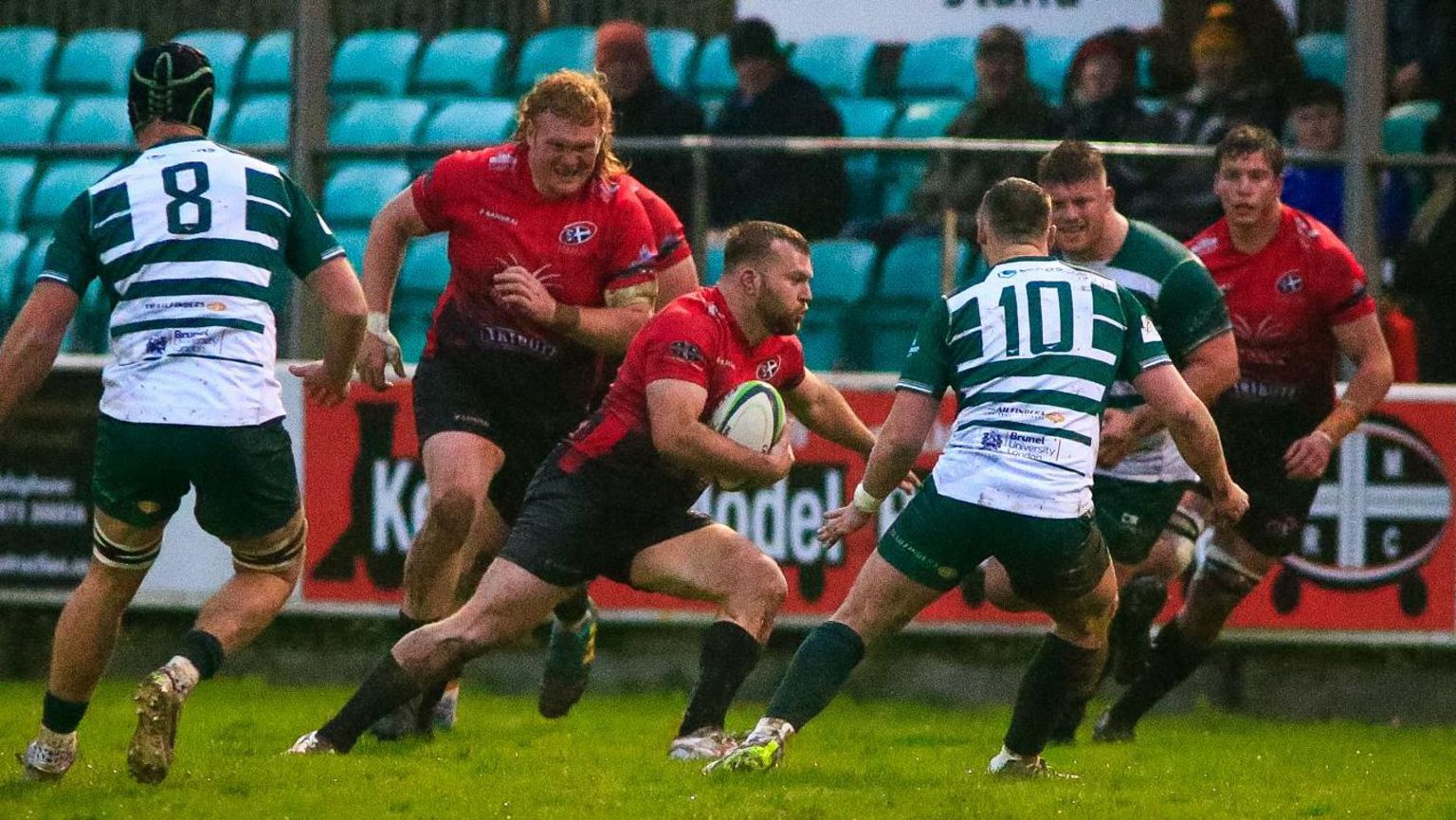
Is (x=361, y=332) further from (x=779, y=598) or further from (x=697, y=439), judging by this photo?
(x=779, y=598)

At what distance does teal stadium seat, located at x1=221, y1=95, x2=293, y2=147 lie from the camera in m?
11.2

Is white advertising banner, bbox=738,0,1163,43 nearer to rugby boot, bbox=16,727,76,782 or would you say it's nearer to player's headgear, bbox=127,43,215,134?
player's headgear, bbox=127,43,215,134

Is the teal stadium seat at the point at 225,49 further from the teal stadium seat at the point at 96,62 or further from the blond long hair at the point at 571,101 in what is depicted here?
the blond long hair at the point at 571,101

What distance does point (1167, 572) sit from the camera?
8484 millimetres

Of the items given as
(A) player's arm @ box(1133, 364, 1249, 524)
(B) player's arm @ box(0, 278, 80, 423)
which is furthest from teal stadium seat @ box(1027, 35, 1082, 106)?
(B) player's arm @ box(0, 278, 80, 423)

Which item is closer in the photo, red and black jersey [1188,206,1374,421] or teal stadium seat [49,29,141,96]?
red and black jersey [1188,206,1374,421]

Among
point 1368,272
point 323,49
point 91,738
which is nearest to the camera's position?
point 91,738

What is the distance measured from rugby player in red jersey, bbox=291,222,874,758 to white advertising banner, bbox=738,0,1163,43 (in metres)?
4.99

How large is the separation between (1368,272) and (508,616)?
16.9 ft

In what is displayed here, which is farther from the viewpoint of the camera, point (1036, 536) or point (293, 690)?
point (293, 690)

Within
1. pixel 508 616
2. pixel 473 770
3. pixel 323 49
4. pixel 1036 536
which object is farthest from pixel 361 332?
pixel 323 49

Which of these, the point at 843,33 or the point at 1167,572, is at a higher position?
the point at 843,33

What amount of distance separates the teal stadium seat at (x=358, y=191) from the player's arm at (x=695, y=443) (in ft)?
14.5

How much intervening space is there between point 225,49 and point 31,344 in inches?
232
